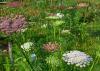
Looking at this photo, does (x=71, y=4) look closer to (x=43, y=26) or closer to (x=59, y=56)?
(x=43, y=26)

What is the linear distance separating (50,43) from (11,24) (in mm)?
3157

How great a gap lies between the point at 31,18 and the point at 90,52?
16.2ft

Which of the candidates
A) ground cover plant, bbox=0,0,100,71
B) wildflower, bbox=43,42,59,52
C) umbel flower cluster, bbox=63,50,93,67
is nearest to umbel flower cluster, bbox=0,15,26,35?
ground cover plant, bbox=0,0,100,71

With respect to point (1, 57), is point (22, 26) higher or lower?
higher

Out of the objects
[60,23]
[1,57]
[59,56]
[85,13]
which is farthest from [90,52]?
[85,13]

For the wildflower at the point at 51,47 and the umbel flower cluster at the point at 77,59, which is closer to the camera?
the umbel flower cluster at the point at 77,59

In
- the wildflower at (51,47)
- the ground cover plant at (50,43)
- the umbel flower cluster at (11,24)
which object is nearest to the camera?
the umbel flower cluster at (11,24)

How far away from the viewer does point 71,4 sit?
15.1 metres

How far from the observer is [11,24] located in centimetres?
372

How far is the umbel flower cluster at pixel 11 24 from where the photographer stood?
3.60 m

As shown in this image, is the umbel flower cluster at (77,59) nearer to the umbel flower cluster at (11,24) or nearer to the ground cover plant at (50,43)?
the ground cover plant at (50,43)

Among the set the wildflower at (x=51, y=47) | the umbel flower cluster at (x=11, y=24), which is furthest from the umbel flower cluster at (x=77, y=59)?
the wildflower at (x=51, y=47)

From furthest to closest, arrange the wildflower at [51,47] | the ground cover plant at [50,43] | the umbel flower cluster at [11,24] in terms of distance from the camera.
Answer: the wildflower at [51,47] → the ground cover plant at [50,43] → the umbel flower cluster at [11,24]

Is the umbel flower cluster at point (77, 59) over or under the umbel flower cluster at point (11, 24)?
under
